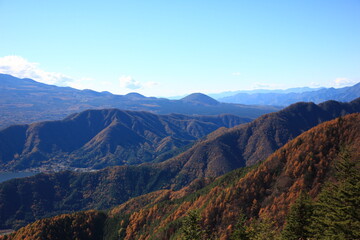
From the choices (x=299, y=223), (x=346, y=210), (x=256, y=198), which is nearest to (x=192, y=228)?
(x=299, y=223)

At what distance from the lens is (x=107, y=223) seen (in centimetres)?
18750

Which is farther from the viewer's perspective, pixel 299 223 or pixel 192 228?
pixel 299 223

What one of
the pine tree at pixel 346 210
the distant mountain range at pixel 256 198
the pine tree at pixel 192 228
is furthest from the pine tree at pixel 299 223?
the distant mountain range at pixel 256 198

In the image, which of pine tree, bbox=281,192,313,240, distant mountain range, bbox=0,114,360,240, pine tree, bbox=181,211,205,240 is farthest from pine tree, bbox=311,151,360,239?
distant mountain range, bbox=0,114,360,240

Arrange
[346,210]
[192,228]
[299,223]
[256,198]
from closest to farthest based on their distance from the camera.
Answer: [346,210] < [192,228] < [299,223] < [256,198]

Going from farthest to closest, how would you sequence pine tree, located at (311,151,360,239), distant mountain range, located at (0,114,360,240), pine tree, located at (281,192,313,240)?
distant mountain range, located at (0,114,360,240) < pine tree, located at (281,192,313,240) < pine tree, located at (311,151,360,239)

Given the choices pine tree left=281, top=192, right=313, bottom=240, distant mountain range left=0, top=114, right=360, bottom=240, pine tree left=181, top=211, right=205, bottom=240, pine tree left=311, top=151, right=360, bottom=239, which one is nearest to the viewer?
pine tree left=311, top=151, right=360, bottom=239

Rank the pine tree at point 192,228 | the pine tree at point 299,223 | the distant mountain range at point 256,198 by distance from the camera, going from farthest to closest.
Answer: the distant mountain range at point 256,198
the pine tree at point 299,223
the pine tree at point 192,228

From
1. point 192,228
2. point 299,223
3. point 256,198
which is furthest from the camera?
point 256,198

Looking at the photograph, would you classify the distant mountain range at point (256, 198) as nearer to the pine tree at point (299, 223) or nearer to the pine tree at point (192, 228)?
the pine tree at point (299, 223)

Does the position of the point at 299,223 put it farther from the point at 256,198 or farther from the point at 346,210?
the point at 256,198

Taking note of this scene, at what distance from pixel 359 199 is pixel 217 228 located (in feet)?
314

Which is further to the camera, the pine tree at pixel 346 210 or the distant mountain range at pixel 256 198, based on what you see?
the distant mountain range at pixel 256 198

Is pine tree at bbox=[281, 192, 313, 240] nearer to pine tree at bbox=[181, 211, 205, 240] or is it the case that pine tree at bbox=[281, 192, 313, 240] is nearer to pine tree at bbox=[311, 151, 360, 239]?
pine tree at bbox=[311, 151, 360, 239]
